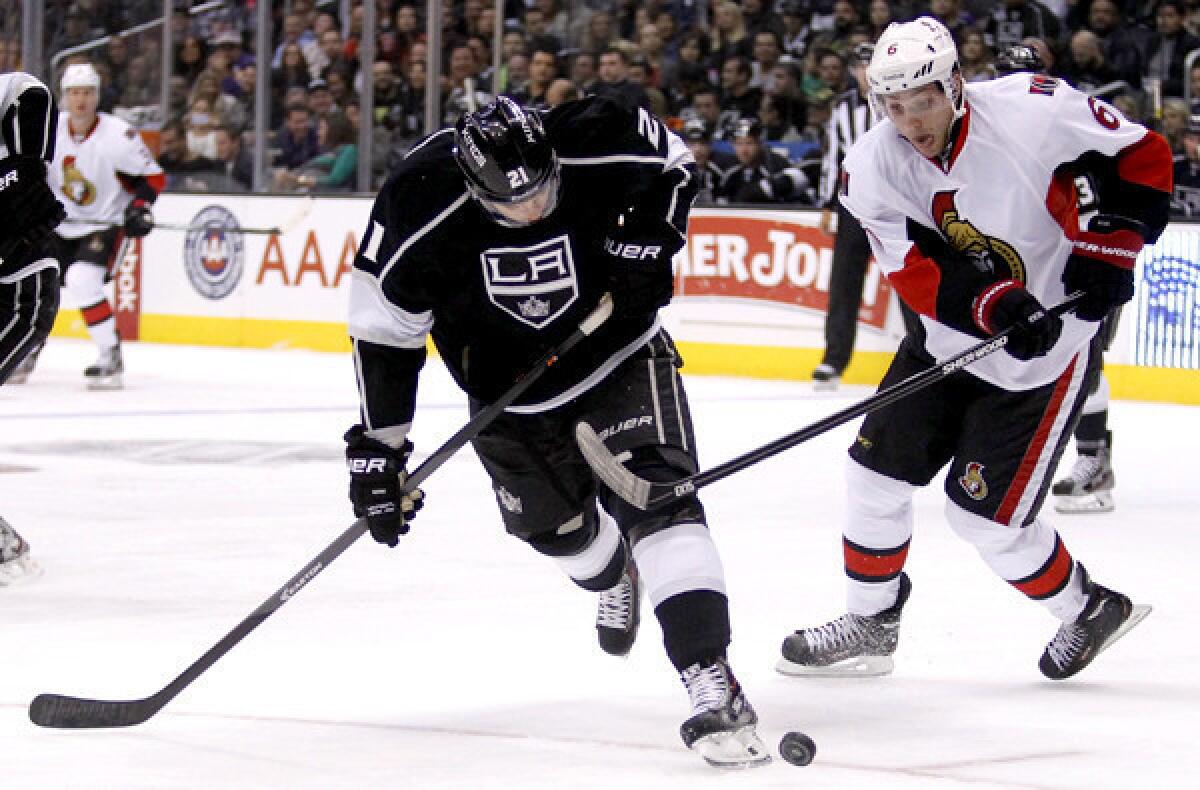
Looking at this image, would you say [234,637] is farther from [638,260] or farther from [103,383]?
[103,383]

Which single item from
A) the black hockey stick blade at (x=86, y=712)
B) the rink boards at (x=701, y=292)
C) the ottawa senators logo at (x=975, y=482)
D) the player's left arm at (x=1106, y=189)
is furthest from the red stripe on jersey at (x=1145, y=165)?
the rink boards at (x=701, y=292)

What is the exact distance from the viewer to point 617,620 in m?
3.99

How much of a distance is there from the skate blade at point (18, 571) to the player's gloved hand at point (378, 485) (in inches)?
65.6

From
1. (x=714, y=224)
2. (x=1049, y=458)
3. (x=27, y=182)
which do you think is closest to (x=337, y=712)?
(x=1049, y=458)

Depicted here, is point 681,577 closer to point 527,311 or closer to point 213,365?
point 527,311

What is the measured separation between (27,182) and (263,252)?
25.8 feet

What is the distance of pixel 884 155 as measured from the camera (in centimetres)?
381

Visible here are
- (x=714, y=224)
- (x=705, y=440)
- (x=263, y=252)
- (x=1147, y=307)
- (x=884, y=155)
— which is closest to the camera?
(x=884, y=155)

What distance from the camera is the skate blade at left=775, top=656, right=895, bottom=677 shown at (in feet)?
12.9

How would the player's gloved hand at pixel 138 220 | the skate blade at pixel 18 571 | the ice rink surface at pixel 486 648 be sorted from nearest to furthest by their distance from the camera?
the ice rink surface at pixel 486 648 < the skate blade at pixel 18 571 < the player's gloved hand at pixel 138 220

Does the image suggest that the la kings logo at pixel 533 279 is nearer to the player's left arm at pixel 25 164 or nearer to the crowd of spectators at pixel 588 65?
the player's left arm at pixel 25 164

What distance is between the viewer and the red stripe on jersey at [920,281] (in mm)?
3791

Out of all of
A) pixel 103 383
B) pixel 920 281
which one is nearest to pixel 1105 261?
pixel 920 281

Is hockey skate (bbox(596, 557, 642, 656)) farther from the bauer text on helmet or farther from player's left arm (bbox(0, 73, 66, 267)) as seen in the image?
player's left arm (bbox(0, 73, 66, 267))
